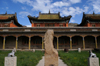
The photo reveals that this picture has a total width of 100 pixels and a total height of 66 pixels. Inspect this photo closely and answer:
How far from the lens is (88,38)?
23.5m

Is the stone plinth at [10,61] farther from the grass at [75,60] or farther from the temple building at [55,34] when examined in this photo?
the temple building at [55,34]

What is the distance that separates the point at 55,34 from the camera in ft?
71.4

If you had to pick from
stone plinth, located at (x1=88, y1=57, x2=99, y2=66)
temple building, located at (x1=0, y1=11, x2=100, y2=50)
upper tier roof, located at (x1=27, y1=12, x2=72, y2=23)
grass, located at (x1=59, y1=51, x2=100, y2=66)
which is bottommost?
grass, located at (x1=59, y1=51, x2=100, y2=66)

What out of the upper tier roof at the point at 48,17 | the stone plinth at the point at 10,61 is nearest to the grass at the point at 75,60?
the stone plinth at the point at 10,61

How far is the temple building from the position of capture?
71.1ft

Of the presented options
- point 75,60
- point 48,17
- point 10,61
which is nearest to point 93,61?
point 75,60

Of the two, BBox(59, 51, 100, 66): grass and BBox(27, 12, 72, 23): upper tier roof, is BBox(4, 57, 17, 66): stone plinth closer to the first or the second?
BBox(59, 51, 100, 66): grass

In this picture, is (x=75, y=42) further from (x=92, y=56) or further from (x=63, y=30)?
(x=92, y=56)

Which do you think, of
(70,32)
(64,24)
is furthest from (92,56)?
(64,24)

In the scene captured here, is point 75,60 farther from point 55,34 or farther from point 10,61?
point 55,34

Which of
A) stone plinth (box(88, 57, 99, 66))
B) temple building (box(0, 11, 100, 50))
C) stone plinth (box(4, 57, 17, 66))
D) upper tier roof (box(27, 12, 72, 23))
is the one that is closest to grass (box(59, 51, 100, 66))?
stone plinth (box(88, 57, 99, 66))

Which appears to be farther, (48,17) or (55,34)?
(48,17)

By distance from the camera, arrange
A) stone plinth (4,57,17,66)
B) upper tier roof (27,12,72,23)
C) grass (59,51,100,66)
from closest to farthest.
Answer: stone plinth (4,57,17,66)
grass (59,51,100,66)
upper tier roof (27,12,72,23)

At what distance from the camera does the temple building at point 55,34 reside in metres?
21.7
